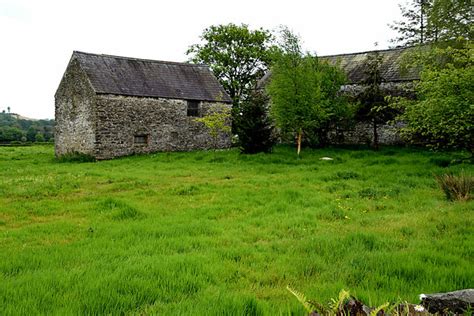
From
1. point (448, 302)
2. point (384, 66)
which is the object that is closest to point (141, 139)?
point (384, 66)

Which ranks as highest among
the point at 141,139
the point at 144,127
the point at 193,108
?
the point at 193,108

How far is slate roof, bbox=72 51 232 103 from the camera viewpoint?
1139 inches

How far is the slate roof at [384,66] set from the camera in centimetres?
2752

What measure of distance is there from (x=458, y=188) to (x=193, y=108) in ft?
81.4

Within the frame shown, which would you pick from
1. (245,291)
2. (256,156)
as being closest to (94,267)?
(245,291)

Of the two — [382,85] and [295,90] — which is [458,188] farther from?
[382,85]

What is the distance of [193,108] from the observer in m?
33.1

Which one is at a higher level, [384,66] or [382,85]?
[384,66]

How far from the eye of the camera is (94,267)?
5875mm

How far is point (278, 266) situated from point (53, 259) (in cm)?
380

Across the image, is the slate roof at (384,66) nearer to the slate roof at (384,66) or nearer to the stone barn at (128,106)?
the slate roof at (384,66)

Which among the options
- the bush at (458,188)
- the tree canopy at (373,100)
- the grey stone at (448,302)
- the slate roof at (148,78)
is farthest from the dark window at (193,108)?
the grey stone at (448,302)

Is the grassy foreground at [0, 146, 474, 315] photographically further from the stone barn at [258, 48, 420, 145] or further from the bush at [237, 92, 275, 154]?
the stone barn at [258, 48, 420, 145]

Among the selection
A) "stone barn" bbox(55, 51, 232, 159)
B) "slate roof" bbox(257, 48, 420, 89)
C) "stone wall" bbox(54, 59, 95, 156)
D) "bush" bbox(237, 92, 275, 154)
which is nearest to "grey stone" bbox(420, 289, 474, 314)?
"bush" bbox(237, 92, 275, 154)
